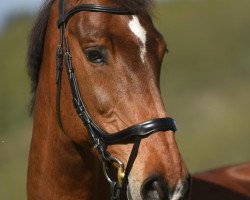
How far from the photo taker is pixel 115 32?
367cm

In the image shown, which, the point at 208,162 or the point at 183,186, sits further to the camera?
the point at 208,162

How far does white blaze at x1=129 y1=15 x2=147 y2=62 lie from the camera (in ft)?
12.0

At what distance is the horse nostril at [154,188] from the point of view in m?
3.42

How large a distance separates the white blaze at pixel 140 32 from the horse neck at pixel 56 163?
687 mm

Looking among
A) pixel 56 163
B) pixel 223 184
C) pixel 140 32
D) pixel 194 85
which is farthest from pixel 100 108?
pixel 194 85

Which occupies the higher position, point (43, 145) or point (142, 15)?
point (142, 15)

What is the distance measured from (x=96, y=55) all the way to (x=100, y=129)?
0.40 metres

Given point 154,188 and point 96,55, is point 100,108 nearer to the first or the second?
point 96,55

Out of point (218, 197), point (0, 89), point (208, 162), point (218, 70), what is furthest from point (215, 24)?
point (218, 197)

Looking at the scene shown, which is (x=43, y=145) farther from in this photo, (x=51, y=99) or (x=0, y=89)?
(x=0, y=89)

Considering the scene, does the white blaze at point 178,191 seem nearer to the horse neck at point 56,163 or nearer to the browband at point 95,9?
the horse neck at point 56,163

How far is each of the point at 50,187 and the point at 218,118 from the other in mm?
16046

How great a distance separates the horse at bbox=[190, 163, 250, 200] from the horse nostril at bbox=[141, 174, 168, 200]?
176 cm

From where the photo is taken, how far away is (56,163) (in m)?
4.12
